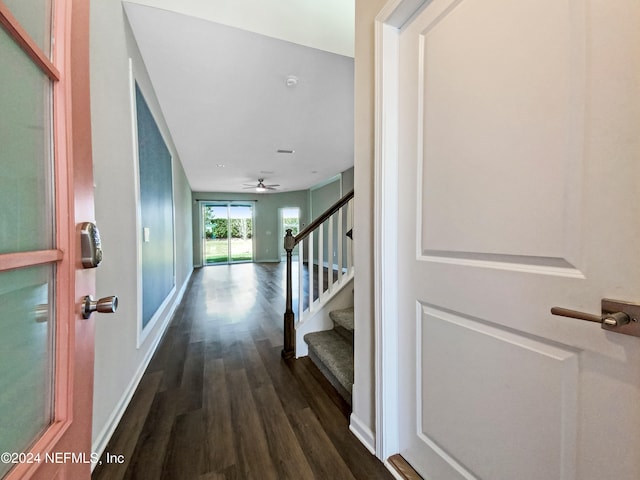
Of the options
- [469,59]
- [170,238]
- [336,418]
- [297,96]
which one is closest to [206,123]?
[297,96]

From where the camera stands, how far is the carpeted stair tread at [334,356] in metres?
1.73

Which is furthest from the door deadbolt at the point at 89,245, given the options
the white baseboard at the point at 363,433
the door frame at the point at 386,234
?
the white baseboard at the point at 363,433

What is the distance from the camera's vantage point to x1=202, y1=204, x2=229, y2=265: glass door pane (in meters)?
9.16

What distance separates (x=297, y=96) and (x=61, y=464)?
2.99 m

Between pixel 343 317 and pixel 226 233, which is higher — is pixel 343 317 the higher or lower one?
the lower one

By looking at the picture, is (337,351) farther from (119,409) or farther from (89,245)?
(89,245)

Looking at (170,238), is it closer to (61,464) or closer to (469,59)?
(61,464)

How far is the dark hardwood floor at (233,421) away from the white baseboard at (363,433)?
0.09 feet

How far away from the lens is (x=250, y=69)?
226cm

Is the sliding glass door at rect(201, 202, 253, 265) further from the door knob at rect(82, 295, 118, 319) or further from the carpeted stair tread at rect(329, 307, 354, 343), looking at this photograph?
the door knob at rect(82, 295, 118, 319)

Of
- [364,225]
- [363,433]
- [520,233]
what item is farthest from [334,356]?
[520,233]

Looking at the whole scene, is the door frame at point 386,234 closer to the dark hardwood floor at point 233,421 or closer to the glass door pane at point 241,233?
the dark hardwood floor at point 233,421

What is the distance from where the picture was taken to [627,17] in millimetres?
568

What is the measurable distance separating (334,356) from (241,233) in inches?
329
